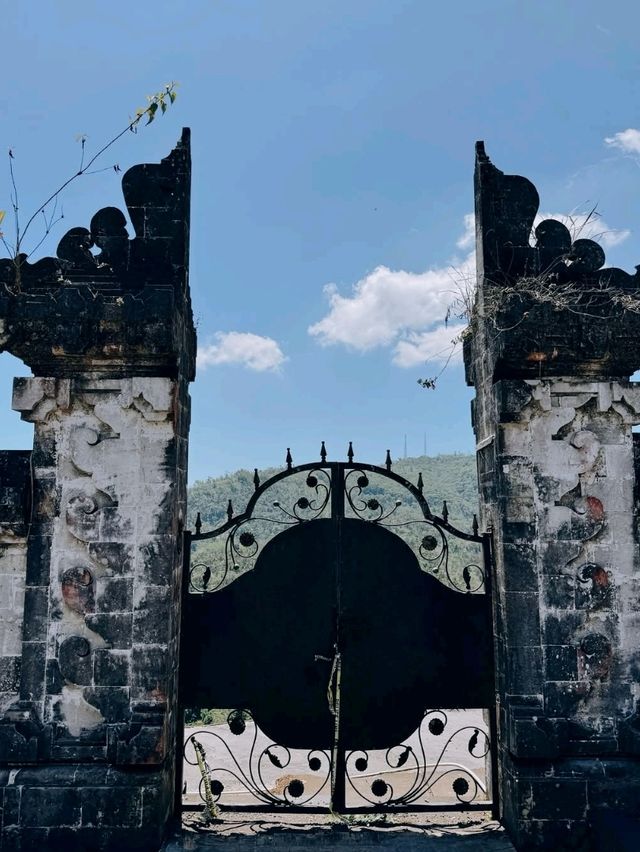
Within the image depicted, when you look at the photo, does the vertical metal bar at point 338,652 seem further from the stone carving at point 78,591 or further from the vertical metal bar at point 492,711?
the stone carving at point 78,591

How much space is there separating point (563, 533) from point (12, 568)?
175 inches

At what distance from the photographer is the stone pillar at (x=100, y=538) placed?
4875 mm

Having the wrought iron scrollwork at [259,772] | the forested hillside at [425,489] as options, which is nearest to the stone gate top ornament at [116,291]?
the wrought iron scrollwork at [259,772]

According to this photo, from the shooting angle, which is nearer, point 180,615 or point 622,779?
point 622,779

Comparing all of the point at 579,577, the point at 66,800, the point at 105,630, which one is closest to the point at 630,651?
the point at 579,577

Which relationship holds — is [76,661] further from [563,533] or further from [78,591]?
[563,533]

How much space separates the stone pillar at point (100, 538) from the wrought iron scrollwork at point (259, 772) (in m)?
0.50

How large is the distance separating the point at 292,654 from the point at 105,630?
160 cm

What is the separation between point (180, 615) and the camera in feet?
18.2

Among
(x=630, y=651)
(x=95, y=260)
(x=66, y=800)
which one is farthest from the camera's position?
(x=95, y=260)

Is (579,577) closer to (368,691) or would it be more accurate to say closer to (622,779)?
(622,779)

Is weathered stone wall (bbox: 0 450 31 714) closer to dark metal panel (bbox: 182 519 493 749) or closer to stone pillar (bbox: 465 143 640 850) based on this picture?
dark metal panel (bbox: 182 519 493 749)

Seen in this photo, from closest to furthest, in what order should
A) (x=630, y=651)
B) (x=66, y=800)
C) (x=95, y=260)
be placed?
1. (x=66, y=800)
2. (x=630, y=651)
3. (x=95, y=260)

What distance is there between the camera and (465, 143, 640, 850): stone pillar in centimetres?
498
